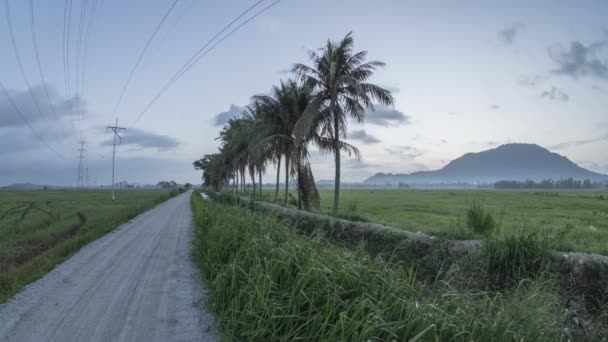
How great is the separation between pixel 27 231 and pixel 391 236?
766 inches

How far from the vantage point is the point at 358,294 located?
139 inches

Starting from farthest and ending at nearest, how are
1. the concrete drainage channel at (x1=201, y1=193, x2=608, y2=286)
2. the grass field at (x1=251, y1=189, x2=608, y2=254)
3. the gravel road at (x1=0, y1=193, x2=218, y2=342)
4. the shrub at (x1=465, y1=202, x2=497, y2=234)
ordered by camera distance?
the shrub at (x1=465, y1=202, x2=497, y2=234) → the grass field at (x1=251, y1=189, x2=608, y2=254) → the concrete drainage channel at (x1=201, y1=193, x2=608, y2=286) → the gravel road at (x1=0, y1=193, x2=218, y2=342)

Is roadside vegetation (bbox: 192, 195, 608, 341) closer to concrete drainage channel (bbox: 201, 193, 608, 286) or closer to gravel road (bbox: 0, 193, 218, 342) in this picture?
concrete drainage channel (bbox: 201, 193, 608, 286)

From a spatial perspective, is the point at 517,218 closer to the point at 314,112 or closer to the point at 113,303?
the point at 314,112

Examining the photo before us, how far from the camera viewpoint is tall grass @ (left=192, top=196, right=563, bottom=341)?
2.68m

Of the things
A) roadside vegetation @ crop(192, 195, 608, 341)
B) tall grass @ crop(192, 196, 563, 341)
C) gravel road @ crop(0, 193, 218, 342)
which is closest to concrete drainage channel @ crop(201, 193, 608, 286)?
roadside vegetation @ crop(192, 195, 608, 341)

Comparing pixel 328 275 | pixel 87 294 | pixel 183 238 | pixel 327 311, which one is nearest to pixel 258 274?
pixel 328 275

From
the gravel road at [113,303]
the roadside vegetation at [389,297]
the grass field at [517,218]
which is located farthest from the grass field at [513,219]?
the gravel road at [113,303]

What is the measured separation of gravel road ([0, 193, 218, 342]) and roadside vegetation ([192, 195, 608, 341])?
548 mm

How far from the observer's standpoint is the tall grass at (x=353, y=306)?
2.68m

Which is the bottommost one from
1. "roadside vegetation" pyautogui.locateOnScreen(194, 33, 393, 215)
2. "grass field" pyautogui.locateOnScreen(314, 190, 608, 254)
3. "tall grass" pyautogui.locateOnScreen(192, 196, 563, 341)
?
"grass field" pyautogui.locateOnScreen(314, 190, 608, 254)

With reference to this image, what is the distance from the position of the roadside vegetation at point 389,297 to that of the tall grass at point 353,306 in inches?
0.5

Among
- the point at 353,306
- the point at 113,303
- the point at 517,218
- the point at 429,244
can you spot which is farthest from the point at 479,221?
the point at 517,218

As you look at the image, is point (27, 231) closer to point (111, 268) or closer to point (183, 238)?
point (183, 238)
